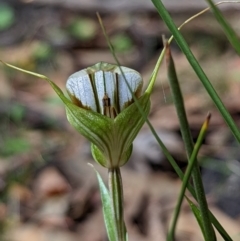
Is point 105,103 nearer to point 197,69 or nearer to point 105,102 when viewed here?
point 105,102

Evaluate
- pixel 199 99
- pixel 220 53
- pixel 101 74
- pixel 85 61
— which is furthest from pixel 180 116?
pixel 85 61

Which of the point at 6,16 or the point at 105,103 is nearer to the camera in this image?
the point at 105,103

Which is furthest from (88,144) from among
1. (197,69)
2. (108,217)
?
(197,69)

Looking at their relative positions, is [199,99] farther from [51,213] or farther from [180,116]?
[180,116]

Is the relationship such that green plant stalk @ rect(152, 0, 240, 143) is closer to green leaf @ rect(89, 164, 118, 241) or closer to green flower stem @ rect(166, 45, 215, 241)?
green flower stem @ rect(166, 45, 215, 241)

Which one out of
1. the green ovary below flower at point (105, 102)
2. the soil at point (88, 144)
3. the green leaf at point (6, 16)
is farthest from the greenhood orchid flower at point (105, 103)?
the green leaf at point (6, 16)
